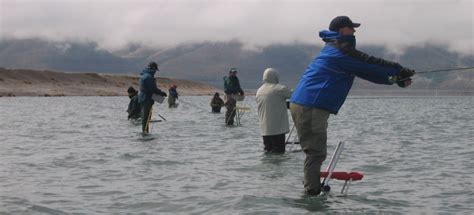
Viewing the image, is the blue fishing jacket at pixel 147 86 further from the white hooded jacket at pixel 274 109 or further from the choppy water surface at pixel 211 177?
the white hooded jacket at pixel 274 109

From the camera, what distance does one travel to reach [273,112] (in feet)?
48.6

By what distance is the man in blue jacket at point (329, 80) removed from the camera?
9.12 meters

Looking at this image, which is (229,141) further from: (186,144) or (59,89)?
(59,89)

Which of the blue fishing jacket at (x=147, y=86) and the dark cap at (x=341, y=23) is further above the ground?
the dark cap at (x=341, y=23)

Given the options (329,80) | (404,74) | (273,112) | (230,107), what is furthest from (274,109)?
(230,107)

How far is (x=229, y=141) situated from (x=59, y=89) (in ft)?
281

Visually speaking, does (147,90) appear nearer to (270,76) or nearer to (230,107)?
(230,107)

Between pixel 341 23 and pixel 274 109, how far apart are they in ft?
18.7

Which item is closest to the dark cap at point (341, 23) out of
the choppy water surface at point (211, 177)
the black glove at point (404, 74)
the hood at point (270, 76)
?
the black glove at point (404, 74)

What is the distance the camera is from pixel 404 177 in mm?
11930

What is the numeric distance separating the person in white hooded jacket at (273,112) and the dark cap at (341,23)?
5.56m

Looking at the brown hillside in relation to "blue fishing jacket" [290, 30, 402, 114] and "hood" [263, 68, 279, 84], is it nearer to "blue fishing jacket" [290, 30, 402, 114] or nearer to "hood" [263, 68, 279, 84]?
"hood" [263, 68, 279, 84]

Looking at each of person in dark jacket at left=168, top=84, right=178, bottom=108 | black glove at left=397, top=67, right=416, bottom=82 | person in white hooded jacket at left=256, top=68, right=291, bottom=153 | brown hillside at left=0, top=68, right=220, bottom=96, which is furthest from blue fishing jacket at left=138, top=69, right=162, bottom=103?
brown hillside at left=0, top=68, right=220, bottom=96

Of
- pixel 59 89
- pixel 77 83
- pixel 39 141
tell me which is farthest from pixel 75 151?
pixel 77 83
